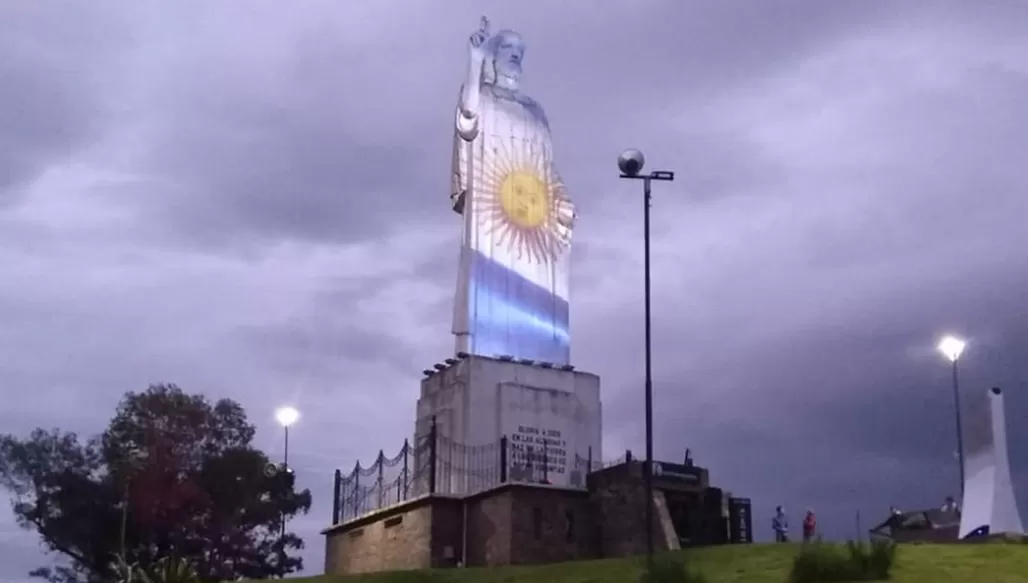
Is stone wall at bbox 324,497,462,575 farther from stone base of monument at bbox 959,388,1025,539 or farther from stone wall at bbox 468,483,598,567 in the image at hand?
stone base of monument at bbox 959,388,1025,539

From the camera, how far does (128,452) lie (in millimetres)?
34250

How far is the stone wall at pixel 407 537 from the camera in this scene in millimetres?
25422

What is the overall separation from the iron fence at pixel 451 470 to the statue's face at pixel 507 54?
10.7 m

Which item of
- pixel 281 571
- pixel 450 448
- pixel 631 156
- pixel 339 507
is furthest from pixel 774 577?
pixel 281 571

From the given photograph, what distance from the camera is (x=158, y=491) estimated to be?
33562mm

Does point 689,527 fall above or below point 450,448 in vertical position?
below

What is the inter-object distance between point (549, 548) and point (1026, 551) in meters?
9.49

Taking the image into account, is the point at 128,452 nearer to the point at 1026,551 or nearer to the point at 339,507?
the point at 339,507

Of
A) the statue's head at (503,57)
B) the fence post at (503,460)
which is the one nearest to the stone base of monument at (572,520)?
the fence post at (503,460)

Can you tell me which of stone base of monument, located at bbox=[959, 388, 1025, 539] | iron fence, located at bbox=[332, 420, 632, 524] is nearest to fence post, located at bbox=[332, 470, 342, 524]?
iron fence, located at bbox=[332, 420, 632, 524]

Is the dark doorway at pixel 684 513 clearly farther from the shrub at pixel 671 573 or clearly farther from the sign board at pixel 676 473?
the shrub at pixel 671 573

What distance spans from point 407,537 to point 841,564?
485 inches

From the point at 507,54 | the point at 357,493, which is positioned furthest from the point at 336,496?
the point at 507,54

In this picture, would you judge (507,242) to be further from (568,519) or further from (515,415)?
(568,519)
